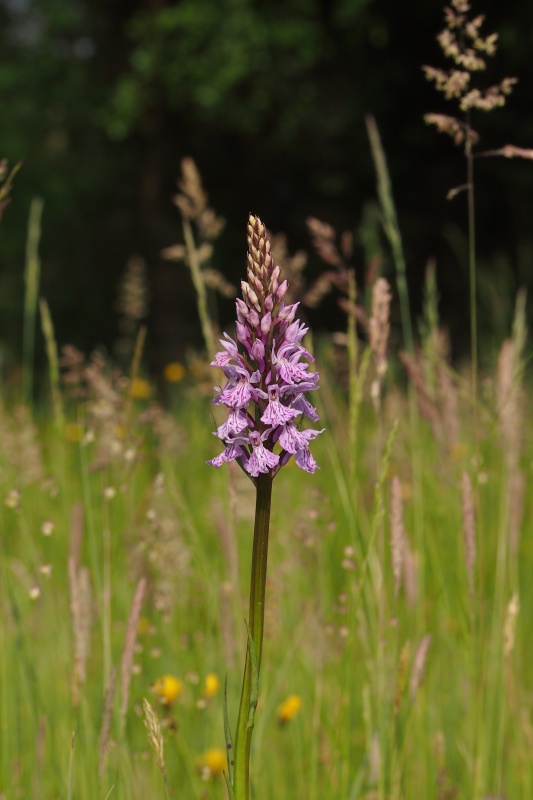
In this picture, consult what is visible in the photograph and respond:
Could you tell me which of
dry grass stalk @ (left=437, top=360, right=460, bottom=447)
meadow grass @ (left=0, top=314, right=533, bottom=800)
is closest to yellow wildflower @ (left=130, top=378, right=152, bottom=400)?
meadow grass @ (left=0, top=314, right=533, bottom=800)

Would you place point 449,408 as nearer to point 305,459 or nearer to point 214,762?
point 214,762

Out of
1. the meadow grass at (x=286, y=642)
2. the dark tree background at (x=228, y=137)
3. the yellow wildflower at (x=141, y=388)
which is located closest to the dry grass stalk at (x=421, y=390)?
the meadow grass at (x=286, y=642)

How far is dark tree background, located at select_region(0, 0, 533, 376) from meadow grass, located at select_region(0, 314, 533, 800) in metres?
7.48

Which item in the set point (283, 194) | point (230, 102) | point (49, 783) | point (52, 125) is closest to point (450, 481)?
point (49, 783)

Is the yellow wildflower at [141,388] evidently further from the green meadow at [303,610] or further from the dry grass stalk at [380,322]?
the dry grass stalk at [380,322]

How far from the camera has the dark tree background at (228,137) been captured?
12.8m

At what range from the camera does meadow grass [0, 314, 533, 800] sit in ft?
5.91

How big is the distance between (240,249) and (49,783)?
53.6 ft

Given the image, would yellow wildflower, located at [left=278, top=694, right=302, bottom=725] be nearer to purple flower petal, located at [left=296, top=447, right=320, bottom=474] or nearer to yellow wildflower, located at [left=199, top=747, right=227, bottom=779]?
yellow wildflower, located at [left=199, top=747, right=227, bottom=779]

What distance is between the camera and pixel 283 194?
55.7 feet

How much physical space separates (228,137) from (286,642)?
15581mm

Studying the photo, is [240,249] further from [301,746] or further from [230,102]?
[301,746]

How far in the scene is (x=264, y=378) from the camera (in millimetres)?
1046

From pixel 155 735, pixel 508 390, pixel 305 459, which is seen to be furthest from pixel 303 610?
pixel 305 459
